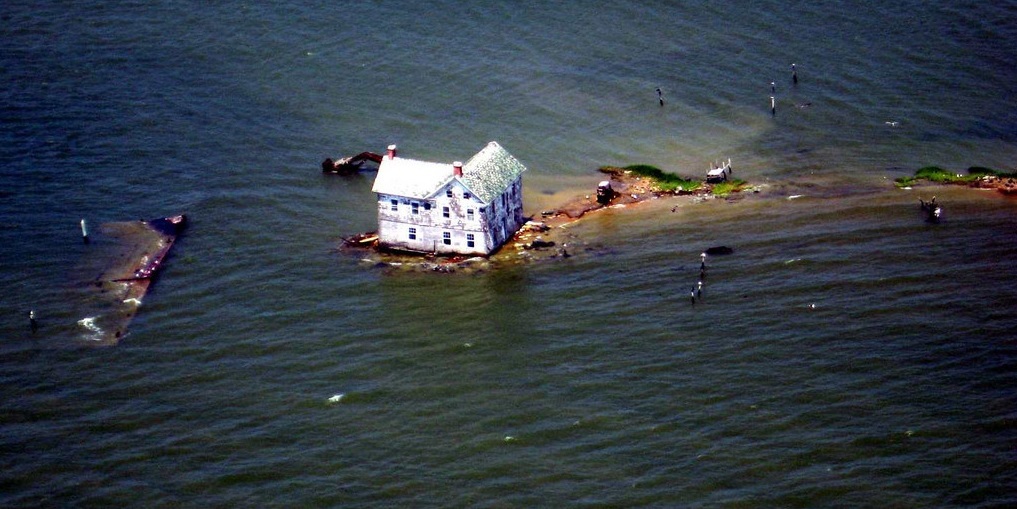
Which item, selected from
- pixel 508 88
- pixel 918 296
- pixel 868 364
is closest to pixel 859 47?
pixel 508 88

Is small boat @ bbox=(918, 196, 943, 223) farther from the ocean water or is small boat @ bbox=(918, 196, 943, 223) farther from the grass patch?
the grass patch

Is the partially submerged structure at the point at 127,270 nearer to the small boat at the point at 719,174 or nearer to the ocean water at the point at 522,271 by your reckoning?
the ocean water at the point at 522,271

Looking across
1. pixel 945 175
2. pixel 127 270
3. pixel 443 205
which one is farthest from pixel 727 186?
pixel 127 270

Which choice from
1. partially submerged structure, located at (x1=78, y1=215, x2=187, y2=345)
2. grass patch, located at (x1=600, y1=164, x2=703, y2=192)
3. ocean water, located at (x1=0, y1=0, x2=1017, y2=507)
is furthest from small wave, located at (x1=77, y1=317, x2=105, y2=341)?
grass patch, located at (x1=600, y1=164, x2=703, y2=192)

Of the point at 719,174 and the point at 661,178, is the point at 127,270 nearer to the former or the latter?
the point at 661,178

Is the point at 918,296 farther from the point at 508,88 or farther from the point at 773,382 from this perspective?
the point at 508,88

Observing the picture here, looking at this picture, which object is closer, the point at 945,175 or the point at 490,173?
the point at 490,173

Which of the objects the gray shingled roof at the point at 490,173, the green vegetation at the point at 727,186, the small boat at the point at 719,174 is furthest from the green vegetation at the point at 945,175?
the gray shingled roof at the point at 490,173
